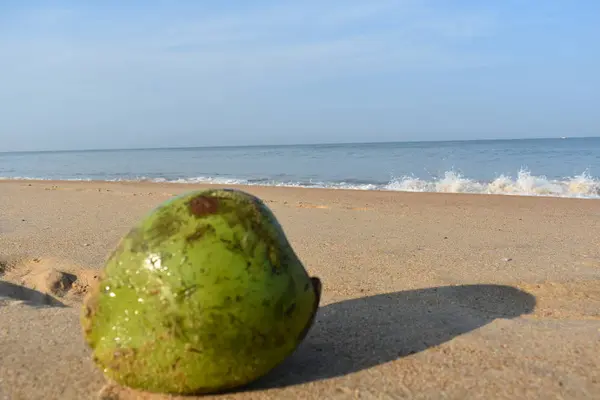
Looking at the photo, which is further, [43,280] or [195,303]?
[43,280]

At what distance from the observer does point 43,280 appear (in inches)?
170

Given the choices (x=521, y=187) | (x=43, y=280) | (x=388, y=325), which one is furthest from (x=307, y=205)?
(x=521, y=187)

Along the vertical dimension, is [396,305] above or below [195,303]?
below

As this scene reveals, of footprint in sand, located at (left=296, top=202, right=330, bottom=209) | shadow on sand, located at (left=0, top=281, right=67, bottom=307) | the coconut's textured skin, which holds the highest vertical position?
the coconut's textured skin

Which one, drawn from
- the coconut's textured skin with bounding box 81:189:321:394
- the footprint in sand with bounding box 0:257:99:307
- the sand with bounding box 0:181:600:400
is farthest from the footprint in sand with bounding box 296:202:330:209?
the coconut's textured skin with bounding box 81:189:321:394

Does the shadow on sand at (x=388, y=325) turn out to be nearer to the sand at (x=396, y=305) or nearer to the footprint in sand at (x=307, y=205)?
the sand at (x=396, y=305)

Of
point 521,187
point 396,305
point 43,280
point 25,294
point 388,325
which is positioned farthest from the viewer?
point 521,187

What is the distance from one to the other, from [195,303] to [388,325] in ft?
4.72

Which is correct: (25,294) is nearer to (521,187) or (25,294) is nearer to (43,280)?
(43,280)

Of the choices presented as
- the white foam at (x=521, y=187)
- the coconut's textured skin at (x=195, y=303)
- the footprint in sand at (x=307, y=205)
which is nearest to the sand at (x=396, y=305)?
the coconut's textured skin at (x=195, y=303)

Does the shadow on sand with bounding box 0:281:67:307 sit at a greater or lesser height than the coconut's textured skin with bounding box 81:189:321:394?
lesser

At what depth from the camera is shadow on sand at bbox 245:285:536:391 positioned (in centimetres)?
248

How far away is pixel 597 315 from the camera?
3498mm

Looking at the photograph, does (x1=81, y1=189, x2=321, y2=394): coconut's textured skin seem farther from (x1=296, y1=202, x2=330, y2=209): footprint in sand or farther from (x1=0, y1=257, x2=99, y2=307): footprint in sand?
(x1=296, y1=202, x2=330, y2=209): footprint in sand
